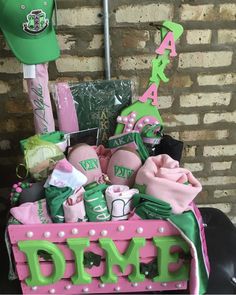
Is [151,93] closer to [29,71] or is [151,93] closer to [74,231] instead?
[29,71]

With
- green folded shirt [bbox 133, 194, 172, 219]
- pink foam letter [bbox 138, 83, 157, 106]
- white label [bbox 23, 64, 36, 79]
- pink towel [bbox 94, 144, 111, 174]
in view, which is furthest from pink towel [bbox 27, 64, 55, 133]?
green folded shirt [bbox 133, 194, 172, 219]

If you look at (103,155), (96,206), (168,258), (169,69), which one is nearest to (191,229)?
(168,258)

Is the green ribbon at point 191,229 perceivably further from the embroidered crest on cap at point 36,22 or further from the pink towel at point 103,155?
the embroidered crest on cap at point 36,22

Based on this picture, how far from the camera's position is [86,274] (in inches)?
33.8

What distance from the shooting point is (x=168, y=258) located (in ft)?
2.76

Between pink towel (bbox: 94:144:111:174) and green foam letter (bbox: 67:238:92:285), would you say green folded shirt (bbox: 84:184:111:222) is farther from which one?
pink towel (bbox: 94:144:111:174)

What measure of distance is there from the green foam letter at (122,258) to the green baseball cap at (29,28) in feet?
1.50

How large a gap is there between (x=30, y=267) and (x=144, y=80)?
0.64 metres

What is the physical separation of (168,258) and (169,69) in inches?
23.0

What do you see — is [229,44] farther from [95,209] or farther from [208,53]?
[95,209]

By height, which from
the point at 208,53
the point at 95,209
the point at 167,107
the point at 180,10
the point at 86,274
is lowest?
the point at 86,274

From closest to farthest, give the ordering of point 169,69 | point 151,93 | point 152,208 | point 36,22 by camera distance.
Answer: point 152,208 → point 36,22 → point 151,93 → point 169,69

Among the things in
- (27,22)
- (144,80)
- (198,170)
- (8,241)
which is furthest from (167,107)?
(8,241)

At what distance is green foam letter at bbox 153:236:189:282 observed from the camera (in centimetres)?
83
